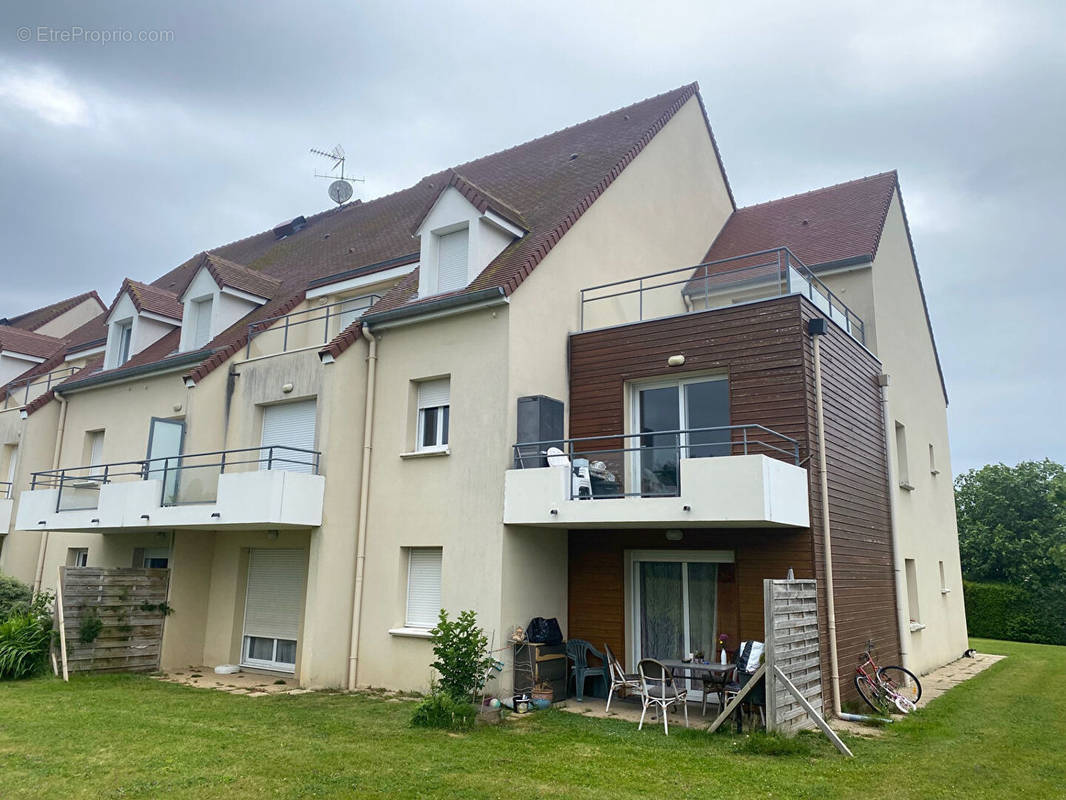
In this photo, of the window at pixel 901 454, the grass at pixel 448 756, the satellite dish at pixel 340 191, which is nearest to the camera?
the grass at pixel 448 756

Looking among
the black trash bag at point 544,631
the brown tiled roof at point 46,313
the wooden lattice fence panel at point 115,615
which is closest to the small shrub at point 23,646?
the wooden lattice fence panel at point 115,615

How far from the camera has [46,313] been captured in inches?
1172

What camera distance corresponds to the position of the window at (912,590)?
16.8 metres

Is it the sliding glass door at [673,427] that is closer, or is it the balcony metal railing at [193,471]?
the sliding glass door at [673,427]

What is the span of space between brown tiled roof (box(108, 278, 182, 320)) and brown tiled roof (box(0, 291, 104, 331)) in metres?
10.7

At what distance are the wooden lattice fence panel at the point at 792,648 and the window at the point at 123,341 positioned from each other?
17285 mm

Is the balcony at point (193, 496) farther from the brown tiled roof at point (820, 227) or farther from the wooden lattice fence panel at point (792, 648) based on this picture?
the brown tiled roof at point (820, 227)

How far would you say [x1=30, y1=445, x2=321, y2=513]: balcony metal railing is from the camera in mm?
13578

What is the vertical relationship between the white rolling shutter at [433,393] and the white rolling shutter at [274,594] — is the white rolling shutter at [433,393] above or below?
above

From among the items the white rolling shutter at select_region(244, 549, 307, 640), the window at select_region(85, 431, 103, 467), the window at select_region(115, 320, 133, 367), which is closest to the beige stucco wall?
the white rolling shutter at select_region(244, 549, 307, 640)

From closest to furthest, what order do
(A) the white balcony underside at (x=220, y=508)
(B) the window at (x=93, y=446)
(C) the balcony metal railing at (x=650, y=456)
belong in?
(C) the balcony metal railing at (x=650, y=456)
(A) the white balcony underside at (x=220, y=508)
(B) the window at (x=93, y=446)

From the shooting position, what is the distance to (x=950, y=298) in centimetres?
3128

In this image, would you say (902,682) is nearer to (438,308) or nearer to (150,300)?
(438,308)

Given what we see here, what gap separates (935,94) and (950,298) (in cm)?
2011
